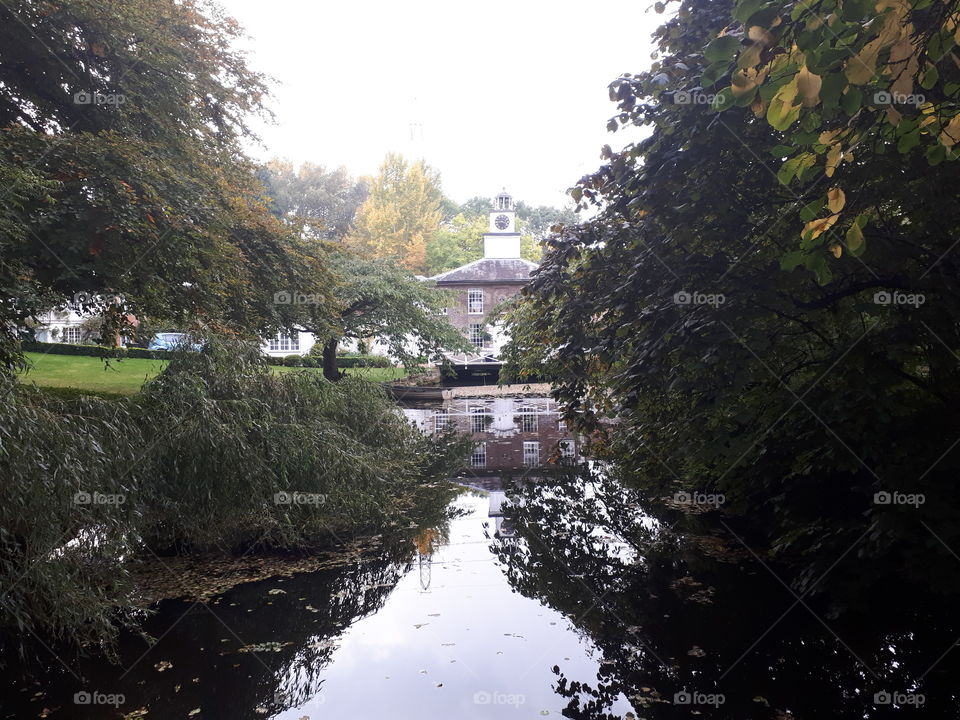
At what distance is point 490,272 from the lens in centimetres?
4534

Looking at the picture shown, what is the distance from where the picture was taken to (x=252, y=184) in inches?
558

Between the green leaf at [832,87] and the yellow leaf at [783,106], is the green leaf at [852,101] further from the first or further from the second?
the yellow leaf at [783,106]

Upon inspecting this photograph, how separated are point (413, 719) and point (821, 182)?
5650 millimetres

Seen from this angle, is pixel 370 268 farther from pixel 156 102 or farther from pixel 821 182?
pixel 821 182

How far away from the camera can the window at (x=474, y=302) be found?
45.4 m

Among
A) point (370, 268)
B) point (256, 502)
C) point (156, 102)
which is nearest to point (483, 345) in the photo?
point (370, 268)

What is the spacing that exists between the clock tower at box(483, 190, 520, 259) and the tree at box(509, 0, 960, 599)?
38.4 metres

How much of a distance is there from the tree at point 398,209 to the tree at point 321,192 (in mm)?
6479

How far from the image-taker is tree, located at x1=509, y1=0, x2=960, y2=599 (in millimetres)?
5633

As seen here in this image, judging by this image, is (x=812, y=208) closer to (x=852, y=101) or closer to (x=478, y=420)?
(x=852, y=101)

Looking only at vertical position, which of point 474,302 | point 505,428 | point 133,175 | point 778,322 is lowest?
point 505,428

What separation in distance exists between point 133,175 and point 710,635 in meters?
9.08

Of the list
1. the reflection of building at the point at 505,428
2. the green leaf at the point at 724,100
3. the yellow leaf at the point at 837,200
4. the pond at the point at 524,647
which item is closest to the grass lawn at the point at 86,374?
the reflection of building at the point at 505,428

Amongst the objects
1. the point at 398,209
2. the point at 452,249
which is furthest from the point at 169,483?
the point at 398,209
